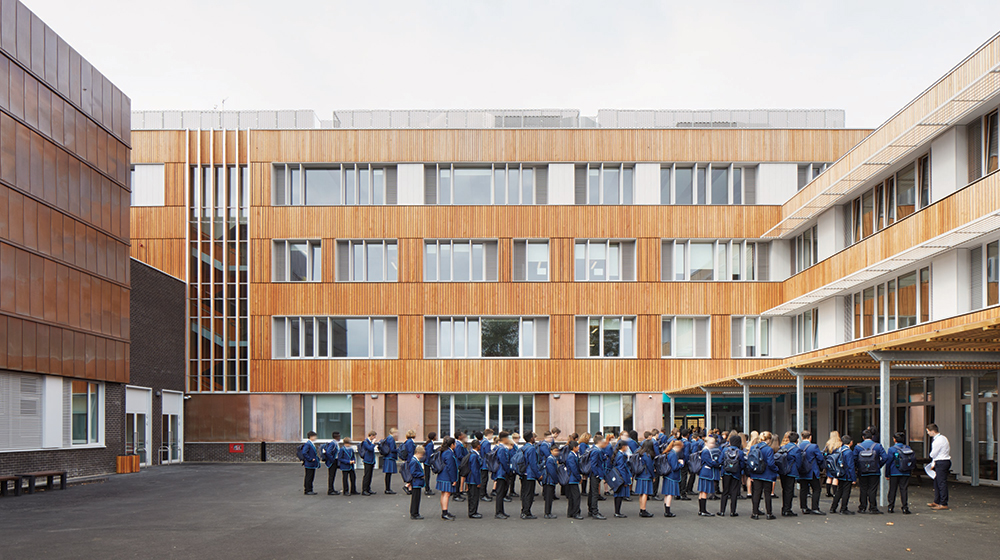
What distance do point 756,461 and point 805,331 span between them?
1796 centimetres

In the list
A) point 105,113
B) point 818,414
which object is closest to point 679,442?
point 818,414

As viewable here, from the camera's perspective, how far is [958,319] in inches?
806

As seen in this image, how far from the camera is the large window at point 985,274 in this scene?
19.7 meters

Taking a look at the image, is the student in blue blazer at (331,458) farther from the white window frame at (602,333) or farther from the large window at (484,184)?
the large window at (484,184)

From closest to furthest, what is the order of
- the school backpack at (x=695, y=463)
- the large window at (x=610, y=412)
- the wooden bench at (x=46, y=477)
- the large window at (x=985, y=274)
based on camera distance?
the school backpack at (x=695, y=463) → the large window at (x=985, y=274) → the wooden bench at (x=46, y=477) → the large window at (x=610, y=412)

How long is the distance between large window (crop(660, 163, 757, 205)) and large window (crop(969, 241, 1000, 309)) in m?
13.6

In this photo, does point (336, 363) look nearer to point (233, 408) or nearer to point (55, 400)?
point (233, 408)

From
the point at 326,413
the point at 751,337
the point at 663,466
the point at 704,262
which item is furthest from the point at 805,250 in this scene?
the point at 326,413

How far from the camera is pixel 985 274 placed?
65.8 feet

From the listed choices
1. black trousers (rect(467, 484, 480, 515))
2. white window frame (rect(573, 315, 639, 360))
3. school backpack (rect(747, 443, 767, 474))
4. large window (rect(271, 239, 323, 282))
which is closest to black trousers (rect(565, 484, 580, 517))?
black trousers (rect(467, 484, 480, 515))

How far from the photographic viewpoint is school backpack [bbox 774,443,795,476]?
16.0m

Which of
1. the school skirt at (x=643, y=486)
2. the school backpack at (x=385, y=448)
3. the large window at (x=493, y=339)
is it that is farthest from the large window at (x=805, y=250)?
the school backpack at (x=385, y=448)

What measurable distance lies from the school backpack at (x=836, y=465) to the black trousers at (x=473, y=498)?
258 inches

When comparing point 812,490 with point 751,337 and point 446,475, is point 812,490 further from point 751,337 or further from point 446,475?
point 751,337
